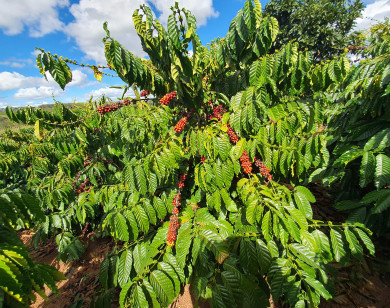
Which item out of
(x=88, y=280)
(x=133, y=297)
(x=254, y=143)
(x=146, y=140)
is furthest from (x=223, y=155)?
(x=88, y=280)

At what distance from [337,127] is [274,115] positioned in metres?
1.84

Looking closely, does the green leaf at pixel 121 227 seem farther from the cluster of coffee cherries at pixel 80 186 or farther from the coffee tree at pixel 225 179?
the cluster of coffee cherries at pixel 80 186

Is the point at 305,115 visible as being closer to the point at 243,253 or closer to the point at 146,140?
the point at 243,253

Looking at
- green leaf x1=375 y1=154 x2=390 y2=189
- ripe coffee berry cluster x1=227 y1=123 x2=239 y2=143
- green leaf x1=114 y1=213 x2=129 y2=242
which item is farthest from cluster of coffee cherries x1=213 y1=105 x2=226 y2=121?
green leaf x1=375 y1=154 x2=390 y2=189

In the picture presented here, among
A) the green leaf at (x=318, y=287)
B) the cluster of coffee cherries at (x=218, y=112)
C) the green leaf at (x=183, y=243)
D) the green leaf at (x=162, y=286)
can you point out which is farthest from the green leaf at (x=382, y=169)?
the green leaf at (x=162, y=286)

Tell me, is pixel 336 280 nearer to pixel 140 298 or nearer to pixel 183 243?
pixel 183 243

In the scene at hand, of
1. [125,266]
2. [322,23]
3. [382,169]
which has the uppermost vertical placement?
[322,23]

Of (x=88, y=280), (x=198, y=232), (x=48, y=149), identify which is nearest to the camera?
(x=198, y=232)

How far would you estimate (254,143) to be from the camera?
160cm

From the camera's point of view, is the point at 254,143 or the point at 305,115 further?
the point at 305,115

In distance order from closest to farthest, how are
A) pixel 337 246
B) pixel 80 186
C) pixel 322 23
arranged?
1. pixel 337 246
2. pixel 80 186
3. pixel 322 23

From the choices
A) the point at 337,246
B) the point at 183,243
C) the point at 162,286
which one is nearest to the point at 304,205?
the point at 337,246

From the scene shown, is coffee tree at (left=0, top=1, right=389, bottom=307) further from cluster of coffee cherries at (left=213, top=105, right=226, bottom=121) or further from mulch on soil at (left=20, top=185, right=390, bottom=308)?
mulch on soil at (left=20, top=185, right=390, bottom=308)

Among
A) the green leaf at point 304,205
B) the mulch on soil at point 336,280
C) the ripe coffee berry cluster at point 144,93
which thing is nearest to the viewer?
the green leaf at point 304,205
